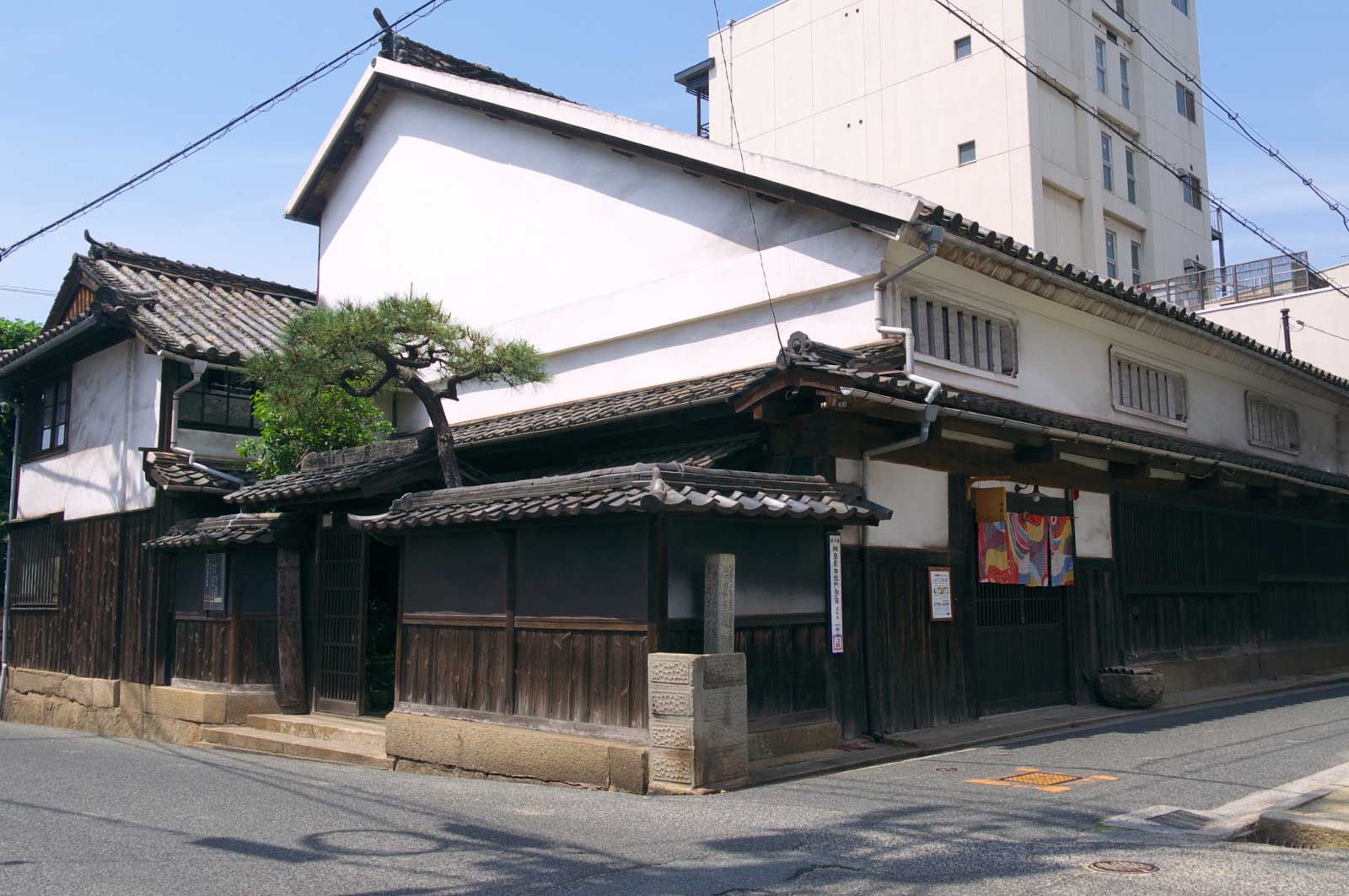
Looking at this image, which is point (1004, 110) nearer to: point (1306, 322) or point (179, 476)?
point (1306, 322)

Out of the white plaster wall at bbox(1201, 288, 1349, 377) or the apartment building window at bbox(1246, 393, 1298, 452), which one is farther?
the white plaster wall at bbox(1201, 288, 1349, 377)

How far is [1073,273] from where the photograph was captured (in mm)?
13930

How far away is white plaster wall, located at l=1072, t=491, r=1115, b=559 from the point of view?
14.7m

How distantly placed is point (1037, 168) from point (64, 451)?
82.9 ft

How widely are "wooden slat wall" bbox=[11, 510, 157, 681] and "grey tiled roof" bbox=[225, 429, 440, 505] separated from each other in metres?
2.78

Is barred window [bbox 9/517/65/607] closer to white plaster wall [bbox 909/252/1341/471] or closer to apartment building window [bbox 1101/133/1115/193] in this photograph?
white plaster wall [bbox 909/252/1341/471]

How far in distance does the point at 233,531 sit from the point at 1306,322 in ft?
79.6

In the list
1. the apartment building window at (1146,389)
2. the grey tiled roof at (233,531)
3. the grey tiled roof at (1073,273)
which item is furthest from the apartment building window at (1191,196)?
the grey tiled roof at (233,531)

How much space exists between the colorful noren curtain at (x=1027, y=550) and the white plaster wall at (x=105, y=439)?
12104 millimetres

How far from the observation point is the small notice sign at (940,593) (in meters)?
12.3

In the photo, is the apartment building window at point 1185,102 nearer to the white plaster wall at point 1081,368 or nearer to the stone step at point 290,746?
the white plaster wall at point 1081,368

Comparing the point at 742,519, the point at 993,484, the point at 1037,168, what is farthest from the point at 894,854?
the point at 1037,168

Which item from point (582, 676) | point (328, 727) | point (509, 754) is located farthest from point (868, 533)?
point (328, 727)

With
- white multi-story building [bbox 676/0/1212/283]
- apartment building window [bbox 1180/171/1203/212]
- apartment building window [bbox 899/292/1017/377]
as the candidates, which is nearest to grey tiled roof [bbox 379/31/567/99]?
→ apartment building window [bbox 899/292/1017/377]
